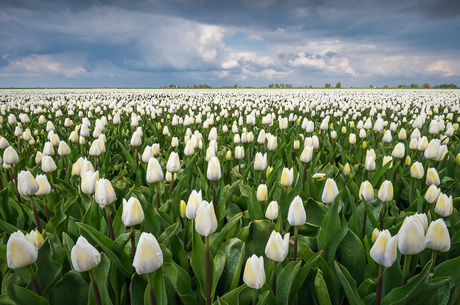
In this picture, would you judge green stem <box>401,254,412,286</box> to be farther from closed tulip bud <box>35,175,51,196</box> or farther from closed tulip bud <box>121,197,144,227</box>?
closed tulip bud <box>35,175,51,196</box>

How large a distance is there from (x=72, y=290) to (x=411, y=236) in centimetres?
174

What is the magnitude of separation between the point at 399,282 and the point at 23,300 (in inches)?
77.8

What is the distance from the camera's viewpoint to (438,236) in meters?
1.45

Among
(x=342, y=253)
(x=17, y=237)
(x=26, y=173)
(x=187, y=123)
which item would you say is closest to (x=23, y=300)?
(x=17, y=237)

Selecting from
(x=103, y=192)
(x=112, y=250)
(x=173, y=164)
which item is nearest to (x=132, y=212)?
(x=112, y=250)

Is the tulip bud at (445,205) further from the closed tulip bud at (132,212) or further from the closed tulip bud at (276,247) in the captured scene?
the closed tulip bud at (132,212)

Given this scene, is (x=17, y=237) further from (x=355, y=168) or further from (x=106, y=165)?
(x=355, y=168)

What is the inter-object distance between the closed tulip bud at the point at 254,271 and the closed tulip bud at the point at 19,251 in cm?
97

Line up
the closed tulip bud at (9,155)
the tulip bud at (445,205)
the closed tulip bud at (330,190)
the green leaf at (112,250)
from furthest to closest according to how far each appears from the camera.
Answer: the closed tulip bud at (9,155)
the closed tulip bud at (330,190)
the tulip bud at (445,205)
the green leaf at (112,250)

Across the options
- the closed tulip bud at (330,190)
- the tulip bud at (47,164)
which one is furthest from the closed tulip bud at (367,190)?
the tulip bud at (47,164)

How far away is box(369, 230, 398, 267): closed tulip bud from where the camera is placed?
133cm

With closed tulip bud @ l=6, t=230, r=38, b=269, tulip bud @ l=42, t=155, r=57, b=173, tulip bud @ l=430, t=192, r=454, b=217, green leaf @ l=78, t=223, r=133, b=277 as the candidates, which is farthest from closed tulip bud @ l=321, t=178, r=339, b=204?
tulip bud @ l=42, t=155, r=57, b=173

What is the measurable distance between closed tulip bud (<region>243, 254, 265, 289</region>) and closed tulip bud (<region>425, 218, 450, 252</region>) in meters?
0.86

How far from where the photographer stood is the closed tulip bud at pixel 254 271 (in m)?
1.28
